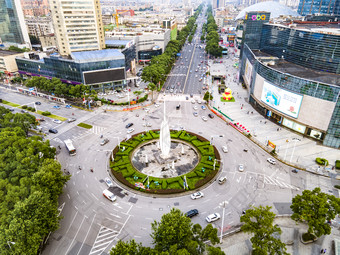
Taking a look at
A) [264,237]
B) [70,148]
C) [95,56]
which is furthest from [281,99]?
[95,56]

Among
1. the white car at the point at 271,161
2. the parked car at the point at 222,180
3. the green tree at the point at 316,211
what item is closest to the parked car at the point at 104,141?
the parked car at the point at 222,180

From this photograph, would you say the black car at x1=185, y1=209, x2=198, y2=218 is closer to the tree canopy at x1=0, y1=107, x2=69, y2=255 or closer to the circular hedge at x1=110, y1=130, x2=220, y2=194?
the circular hedge at x1=110, y1=130, x2=220, y2=194

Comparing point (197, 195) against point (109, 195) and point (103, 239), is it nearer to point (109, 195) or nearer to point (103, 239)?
point (109, 195)

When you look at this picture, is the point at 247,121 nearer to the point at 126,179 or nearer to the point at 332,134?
the point at 332,134

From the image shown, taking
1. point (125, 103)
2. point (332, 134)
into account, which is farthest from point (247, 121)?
point (125, 103)

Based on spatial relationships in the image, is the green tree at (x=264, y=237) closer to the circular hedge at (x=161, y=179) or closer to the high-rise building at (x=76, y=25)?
the circular hedge at (x=161, y=179)

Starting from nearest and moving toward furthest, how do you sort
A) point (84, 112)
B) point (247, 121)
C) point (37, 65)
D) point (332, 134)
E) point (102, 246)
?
point (102, 246) → point (332, 134) → point (247, 121) → point (84, 112) → point (37, 65)
